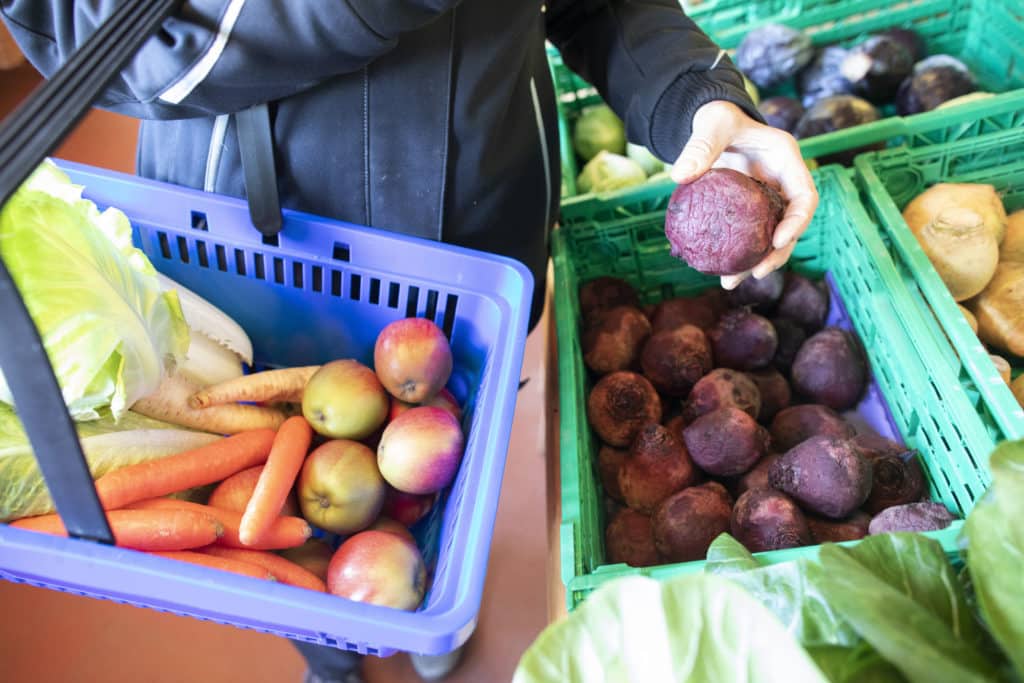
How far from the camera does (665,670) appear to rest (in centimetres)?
48

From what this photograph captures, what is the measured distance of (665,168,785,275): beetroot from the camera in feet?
2.64

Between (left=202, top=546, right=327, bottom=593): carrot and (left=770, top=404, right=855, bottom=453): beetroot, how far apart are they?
0.67m

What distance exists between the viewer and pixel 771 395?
3.70 feet

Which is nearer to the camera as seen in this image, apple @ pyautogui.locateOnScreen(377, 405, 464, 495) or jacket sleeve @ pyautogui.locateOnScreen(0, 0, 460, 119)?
jacket sleeve @ pyautogui.locateOnScreen(0, 0, 460, 119)

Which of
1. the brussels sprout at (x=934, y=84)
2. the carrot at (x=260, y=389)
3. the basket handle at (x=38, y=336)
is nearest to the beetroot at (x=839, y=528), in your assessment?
the carrot at (x=260, y=389)

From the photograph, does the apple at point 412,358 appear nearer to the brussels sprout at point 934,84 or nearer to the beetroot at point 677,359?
the beetroot at point 677,359

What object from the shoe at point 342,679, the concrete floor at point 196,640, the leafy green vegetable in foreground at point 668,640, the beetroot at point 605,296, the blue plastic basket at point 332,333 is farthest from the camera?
the concrete floor at point 196,640

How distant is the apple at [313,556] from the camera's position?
80cm

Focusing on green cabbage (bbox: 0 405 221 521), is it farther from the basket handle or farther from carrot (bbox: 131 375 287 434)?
the basket handle

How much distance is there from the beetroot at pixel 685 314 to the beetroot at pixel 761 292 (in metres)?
0.05

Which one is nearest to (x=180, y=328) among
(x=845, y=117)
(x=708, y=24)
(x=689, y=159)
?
(x=689, y=159)

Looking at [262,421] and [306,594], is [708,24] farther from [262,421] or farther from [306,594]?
[306,594]

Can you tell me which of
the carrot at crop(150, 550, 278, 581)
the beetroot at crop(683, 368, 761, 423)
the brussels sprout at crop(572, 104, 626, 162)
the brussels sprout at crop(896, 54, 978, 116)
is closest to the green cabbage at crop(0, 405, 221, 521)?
the carrot at crop(150, 550, 278, 581)

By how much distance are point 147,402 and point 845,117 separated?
1.30 meters
